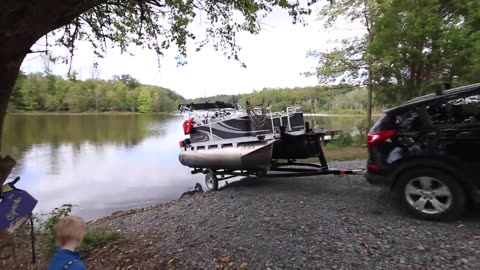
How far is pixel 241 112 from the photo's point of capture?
954 centimetres

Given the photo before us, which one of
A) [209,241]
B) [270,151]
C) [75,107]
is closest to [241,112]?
[270,151]

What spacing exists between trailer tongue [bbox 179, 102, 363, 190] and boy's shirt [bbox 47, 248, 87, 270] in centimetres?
602

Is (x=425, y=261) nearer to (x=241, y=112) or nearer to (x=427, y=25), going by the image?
(x=241, y=112)

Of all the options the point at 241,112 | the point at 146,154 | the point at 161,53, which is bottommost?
the point at 146,154

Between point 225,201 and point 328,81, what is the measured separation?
1783 centimetres

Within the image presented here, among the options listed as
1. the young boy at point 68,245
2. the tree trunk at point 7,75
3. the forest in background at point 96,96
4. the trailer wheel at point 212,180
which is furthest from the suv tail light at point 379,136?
the forest in background at point 96,96

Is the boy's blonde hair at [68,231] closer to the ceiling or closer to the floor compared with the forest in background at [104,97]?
closer to the floor

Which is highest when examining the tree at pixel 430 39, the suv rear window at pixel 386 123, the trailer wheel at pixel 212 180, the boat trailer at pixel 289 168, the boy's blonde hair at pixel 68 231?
the tree at pixel 430 39

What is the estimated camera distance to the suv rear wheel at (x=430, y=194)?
A: 16.4ft

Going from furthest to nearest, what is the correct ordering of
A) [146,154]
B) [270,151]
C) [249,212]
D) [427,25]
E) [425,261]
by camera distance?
[146,154], [427,25], [270,151], [249,212], [425,261]

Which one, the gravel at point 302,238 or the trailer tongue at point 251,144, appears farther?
the trailer tongue at point 251,144

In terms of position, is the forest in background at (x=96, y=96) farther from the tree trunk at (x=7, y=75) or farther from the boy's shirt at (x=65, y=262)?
the boy's shirt at (x=65, y=262)

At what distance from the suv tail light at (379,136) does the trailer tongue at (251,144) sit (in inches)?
91.6

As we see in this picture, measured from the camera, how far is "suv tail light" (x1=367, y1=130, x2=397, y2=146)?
18.1 feet
